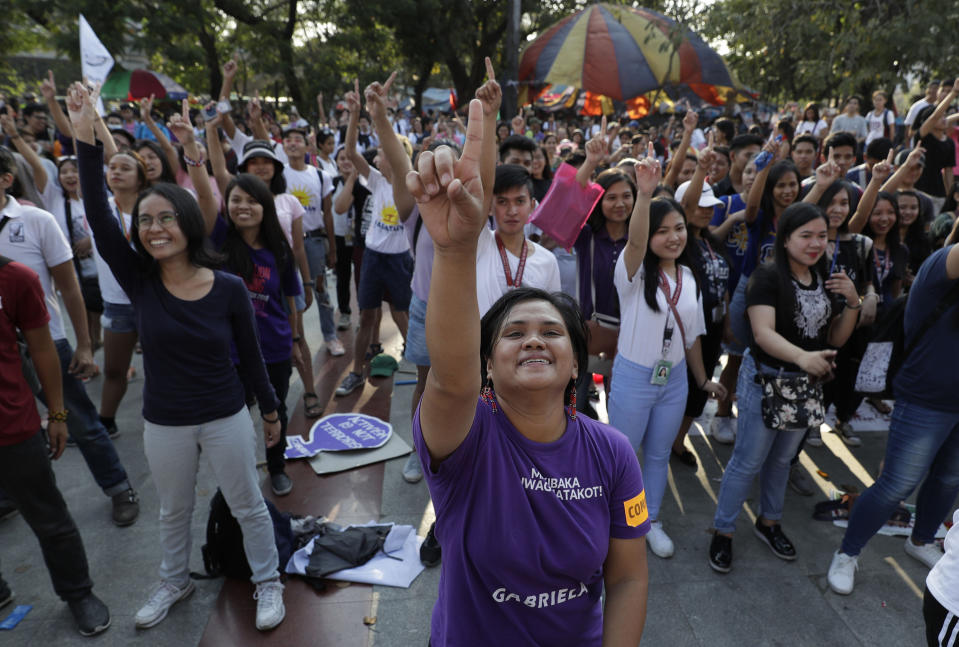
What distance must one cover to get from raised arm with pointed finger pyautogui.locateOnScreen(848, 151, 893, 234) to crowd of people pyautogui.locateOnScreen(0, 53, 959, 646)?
0.02 metres

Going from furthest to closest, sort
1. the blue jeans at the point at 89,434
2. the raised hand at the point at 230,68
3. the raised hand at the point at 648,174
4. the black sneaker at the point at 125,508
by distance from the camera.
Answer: the raised hand at the point at 230,68 → the black sneaker at the point at 125,508 → the blue jeans at the point at 89,434 → the raised hand at the point at 648,174

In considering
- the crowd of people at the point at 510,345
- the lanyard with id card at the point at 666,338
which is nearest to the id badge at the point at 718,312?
the crowd of people at the point at 510,345

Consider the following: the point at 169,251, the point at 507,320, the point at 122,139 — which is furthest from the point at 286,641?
the point at 122,139

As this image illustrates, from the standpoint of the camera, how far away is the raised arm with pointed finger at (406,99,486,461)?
3.44 feet

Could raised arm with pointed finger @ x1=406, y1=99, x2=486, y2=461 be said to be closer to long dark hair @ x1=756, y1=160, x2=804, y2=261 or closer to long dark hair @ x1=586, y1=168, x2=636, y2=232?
long dark hair @ x1=586, y1=168, x2=636, y2=232

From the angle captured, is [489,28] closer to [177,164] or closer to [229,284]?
[177,164]

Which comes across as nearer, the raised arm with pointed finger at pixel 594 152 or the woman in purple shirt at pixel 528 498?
the woman in purple shirt at pixel 528 498

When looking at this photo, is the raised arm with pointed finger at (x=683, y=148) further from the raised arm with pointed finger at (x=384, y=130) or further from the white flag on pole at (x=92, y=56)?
the white flag on pole at (x=92, y=56)

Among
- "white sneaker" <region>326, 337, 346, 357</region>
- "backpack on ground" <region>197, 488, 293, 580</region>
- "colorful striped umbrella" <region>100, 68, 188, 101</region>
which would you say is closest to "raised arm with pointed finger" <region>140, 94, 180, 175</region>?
"white sneaker" <region>326, 337, 346, 357</region>

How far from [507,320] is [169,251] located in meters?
1.69

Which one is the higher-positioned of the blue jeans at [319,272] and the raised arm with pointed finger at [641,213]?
the raised arm with pointed finger at [641,213]

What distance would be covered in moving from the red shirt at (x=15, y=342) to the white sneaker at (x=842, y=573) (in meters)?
3.86

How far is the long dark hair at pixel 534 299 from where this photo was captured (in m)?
1.56

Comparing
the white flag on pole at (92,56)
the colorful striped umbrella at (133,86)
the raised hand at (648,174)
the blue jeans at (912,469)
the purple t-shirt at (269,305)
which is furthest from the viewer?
the colorful striped umbrella at (133,86)
